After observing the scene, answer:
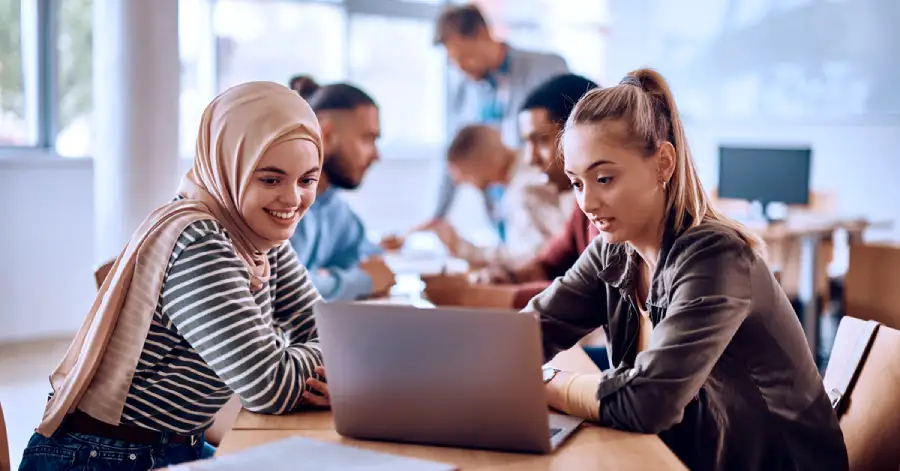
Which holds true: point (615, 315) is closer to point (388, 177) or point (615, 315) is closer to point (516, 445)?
point (516, 445)

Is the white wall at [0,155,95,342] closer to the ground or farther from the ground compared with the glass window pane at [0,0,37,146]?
closer to the ground

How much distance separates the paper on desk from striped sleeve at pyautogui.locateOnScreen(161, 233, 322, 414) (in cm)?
21

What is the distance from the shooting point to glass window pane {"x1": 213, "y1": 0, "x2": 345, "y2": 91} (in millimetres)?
6473

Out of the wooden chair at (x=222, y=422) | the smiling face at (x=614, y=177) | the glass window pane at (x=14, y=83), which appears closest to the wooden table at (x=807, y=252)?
the wooden chair at (x=222, y=422)

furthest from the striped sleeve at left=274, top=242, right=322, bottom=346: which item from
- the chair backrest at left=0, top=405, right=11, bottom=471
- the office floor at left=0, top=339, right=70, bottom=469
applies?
the office floor at left=0, top=339, right=70, bottom=469

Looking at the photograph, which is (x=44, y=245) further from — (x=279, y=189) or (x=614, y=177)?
(x=614, y=177)

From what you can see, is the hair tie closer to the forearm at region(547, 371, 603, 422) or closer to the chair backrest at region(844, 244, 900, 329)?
the forearm at region(547, 371, 603, 422)

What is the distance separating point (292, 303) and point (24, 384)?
298 cm

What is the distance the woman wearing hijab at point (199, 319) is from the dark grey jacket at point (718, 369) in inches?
20.4

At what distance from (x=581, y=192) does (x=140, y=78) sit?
2.58 m

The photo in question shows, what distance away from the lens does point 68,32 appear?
5.60 m

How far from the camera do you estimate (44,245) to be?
536 cm

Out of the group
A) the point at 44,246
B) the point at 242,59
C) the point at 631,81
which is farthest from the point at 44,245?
the point at 631,81

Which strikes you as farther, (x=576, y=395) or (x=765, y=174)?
(x=765, y=174)
